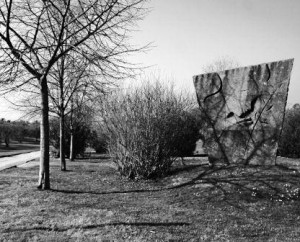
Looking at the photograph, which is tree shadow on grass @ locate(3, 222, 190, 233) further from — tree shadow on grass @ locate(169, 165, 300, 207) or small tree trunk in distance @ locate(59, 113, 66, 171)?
small tree trunk in distance @ locate(59, 113, 66, 171)

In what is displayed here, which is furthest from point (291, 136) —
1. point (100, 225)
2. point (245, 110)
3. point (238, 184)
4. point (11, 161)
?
point (11, 161)

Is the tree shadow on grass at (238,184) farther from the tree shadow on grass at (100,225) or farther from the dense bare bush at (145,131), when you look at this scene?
the tree shadow on grass at (100,225)

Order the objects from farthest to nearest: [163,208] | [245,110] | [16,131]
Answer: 1. [16,131]
2. [245,110]
3. [163,208]

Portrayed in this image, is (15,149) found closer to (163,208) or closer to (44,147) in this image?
(44,147)

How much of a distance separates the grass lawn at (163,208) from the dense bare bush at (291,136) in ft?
27.0

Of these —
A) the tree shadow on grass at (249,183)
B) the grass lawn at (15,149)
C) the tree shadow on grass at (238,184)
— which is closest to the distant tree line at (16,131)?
the grass lawn at (15,149)

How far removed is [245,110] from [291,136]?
820 centimetres

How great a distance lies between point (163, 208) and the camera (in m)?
6.62

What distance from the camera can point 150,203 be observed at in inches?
281

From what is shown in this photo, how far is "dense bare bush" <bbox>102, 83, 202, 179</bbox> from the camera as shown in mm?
9883

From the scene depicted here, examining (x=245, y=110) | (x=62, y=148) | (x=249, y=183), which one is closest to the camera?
(x=249, y=183)

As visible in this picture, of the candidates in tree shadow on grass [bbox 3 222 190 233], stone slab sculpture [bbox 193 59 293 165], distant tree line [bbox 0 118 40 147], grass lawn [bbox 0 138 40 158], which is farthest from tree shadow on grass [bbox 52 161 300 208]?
distant tree line [bbox 0 118 40 147]

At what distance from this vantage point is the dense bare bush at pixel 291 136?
1623 cm

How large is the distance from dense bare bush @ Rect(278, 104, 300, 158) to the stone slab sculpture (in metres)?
7.84
